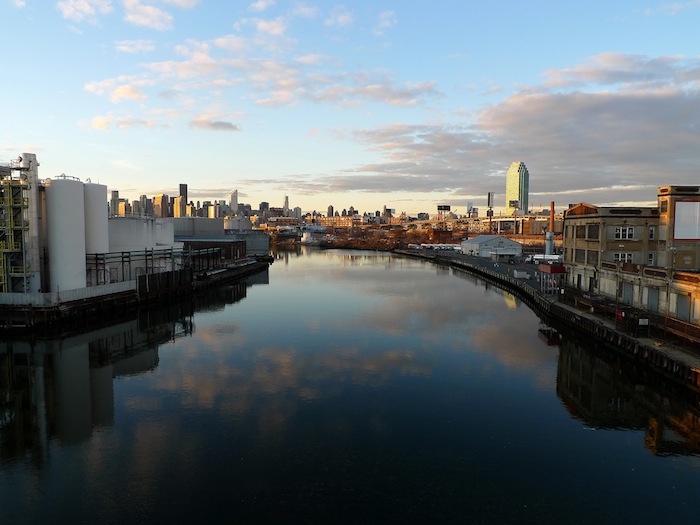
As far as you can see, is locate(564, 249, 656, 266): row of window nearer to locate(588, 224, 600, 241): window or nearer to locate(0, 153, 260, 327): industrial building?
locate(588, 224, 600, 241): window

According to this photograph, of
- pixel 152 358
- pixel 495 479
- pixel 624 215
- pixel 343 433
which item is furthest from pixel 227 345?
pixel 624 215

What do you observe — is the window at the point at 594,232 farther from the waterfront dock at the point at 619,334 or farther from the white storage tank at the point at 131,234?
the white storage tank at the point at 131,234

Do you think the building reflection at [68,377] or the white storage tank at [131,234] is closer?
the building reflection at [68,377]

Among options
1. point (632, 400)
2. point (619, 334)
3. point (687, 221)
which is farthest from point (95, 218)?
point (687, 221)

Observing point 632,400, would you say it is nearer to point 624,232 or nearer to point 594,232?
point 624,232

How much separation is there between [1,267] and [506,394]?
41.3 meters

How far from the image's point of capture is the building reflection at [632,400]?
20.8 m

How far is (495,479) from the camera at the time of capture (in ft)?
54.9

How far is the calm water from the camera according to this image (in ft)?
49.7

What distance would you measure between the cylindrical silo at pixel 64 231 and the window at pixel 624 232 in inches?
1914

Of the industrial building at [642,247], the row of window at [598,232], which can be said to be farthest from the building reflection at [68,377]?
the row of window at [598,232]

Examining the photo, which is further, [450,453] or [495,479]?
[450,453]

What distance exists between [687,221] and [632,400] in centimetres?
2107

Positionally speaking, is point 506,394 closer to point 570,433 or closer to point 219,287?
point 570,433
